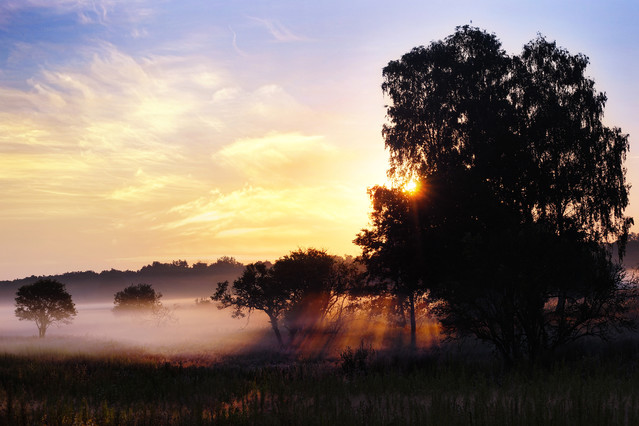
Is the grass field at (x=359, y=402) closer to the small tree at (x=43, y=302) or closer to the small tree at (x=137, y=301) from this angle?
the small tree at (x=43, y=302)

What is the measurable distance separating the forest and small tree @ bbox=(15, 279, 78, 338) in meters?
0.15

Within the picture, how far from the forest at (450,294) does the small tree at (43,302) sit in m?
0.15

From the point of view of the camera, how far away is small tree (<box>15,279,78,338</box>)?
5666 centimetres

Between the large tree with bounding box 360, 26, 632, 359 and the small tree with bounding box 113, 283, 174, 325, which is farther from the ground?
the large tree with bounding box 360, 26, 632, 359

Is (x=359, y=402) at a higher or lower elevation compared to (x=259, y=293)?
lower

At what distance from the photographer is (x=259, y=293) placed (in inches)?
1730

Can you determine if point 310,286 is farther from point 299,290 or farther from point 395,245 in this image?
point 395,245

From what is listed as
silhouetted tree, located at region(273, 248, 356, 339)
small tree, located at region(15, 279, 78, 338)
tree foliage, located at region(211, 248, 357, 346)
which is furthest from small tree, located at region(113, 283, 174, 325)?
silhouetted tree, located at region(273, 248, 356, 339)

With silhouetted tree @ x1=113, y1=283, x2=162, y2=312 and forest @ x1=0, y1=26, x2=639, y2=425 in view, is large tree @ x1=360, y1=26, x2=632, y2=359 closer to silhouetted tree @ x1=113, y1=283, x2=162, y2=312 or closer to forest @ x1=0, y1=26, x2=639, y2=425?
forest @ x1=0, y1=26, x2=639, y2=425

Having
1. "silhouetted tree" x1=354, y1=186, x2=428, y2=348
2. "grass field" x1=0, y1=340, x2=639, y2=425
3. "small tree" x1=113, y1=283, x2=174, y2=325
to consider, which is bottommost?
"small tree" x1=113, y1=283, x2=174, y2=325

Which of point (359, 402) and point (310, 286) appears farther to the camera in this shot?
point (310, 286)

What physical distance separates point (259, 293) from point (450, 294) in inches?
1157

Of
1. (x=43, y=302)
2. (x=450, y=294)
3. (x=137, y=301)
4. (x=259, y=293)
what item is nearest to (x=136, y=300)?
(x=137, y=301)

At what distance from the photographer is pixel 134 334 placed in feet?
239
